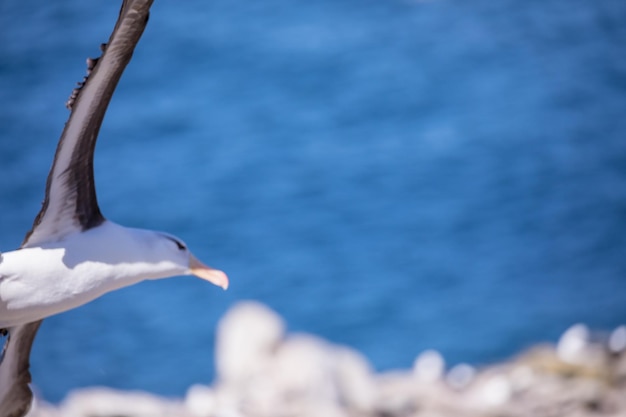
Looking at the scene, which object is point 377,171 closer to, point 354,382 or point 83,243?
point 354,382

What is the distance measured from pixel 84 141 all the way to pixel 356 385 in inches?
57.6

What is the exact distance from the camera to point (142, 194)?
2.80m

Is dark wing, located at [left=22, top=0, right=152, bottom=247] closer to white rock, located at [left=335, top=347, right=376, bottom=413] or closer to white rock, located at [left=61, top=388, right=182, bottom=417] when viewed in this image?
white rock, located at [left=61, top=388, right=182, bottom=417]

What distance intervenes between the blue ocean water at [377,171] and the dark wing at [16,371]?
1235 mm

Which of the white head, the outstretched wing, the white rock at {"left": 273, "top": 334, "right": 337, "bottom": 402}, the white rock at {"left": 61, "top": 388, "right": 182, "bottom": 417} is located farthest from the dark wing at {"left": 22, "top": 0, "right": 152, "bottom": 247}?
the white rock at {"left": 273, "top": 334, "right": 337, "bottom": 402}

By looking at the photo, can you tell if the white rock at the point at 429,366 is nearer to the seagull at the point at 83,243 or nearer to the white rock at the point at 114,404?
the white rock at the point at 114,404

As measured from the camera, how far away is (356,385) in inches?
103

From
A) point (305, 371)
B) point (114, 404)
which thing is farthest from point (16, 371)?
point (305, 371)

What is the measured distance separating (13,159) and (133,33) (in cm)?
156

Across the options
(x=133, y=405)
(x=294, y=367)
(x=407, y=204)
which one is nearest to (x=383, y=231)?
(x=407, y=204)

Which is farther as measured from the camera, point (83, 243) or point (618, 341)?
point (618, 341)

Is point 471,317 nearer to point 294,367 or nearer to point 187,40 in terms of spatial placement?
point 294,367

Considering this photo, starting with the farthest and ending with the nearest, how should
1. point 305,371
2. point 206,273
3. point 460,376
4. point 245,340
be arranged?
1. point 460,376
2. point 245,340
3. point 305,371
4. point 206,273

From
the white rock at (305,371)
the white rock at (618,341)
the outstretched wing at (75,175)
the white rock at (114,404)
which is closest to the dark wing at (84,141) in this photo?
the outstretched wing at (75,175)
